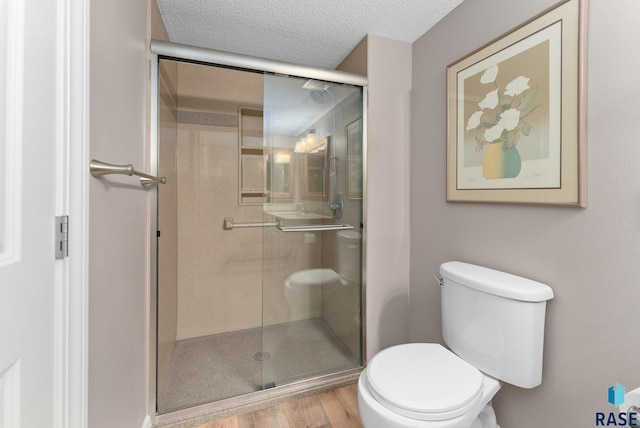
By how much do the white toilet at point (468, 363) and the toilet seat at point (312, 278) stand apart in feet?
2.12

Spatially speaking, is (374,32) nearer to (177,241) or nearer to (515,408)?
(177,241)

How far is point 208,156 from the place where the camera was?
2121 millimetres

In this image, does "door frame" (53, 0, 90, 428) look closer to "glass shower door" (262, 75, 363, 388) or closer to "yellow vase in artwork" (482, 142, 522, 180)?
"glass shower door" (262, 75, 363, 388)

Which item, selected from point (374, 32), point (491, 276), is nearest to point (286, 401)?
point (491, 276)

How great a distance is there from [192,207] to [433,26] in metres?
2.05

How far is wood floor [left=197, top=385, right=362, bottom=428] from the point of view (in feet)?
4.58

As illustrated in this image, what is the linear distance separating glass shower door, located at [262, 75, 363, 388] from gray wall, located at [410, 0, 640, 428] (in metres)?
0.69

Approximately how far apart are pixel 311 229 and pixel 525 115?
119cm

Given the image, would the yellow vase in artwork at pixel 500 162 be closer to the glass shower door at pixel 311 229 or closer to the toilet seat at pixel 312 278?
the glass shower door at pixel 311 229

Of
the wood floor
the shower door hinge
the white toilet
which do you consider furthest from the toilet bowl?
the shower door hinge

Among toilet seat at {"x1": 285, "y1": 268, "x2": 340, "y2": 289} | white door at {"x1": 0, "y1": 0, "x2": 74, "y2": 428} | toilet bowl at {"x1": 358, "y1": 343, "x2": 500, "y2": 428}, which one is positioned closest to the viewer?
white door at {"x1": 0, "y1": 0, "x2": 74, "y2": 428}

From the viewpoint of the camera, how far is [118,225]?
3.26 feet

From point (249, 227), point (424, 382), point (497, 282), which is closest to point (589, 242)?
point (497, 282)

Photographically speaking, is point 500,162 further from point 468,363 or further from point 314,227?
point 314,227
